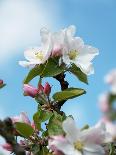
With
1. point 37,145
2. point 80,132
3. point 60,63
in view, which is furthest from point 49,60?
point 80,132

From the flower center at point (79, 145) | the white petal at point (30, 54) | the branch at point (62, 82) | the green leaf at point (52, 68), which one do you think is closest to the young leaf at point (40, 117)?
the branch at point (62, 82)

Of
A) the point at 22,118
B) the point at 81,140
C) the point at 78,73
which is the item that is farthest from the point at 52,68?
the point at 81,140

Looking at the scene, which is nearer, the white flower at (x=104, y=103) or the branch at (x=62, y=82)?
the white flower at (x=104, y=103)

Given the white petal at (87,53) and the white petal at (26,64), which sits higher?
the white petal at (87,53)

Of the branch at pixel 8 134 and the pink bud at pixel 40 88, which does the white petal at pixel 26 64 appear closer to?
the pink bud at pixel 40 88

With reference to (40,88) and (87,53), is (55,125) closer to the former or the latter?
(40,88)

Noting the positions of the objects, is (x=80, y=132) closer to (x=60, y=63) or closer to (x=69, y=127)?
(x=69, y=127)
